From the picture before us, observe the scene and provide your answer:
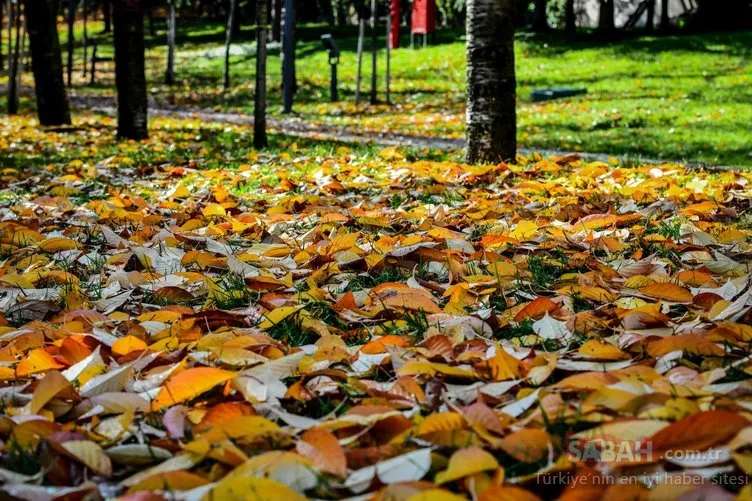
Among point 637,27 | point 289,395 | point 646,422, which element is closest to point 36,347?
point 289,395

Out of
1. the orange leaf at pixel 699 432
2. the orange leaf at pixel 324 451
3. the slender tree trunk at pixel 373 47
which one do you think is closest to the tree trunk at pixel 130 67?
the slender tree trunk at pixel 373 47

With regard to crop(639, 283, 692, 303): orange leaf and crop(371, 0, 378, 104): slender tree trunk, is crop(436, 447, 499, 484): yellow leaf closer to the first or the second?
crop(639, 283, 692, 303): orange leaf

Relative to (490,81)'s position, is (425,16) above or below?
above

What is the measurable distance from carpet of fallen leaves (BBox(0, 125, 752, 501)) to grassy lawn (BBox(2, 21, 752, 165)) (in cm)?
532

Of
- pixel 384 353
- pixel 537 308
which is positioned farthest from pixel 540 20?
pixel 384 353

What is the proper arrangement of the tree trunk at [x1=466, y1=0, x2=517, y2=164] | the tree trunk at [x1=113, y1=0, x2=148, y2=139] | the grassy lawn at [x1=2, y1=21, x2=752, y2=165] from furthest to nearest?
the grassy lawn at [x1=2, y1=21, x2=752, y2=165]
the tree trunk at [x1=113, y1=0, x2=148, y2=139]
the tree trunk at [x1=466, y1=0, x2=517, y2=164]

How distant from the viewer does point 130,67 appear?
9.89 metres

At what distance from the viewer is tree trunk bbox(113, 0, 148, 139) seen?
9578 millimetres

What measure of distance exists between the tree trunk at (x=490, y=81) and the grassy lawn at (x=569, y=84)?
2340mm

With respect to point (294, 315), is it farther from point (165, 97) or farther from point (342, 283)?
point (165, 97)

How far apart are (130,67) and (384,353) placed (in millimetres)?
8614

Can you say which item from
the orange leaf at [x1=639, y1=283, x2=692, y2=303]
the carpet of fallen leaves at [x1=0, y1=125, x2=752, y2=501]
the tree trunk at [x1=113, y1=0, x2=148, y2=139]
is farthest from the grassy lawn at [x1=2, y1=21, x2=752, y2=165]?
the orange leaf at [x1=639, y1=283, x2=692, y2=303]

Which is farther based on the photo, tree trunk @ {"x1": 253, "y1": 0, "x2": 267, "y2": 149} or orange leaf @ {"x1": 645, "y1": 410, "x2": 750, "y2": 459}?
tree trunk @ {"x1": 253, "y1": 0, "x2": 267, "y2": 149}

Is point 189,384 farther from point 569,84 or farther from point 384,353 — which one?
A: point 569,84
